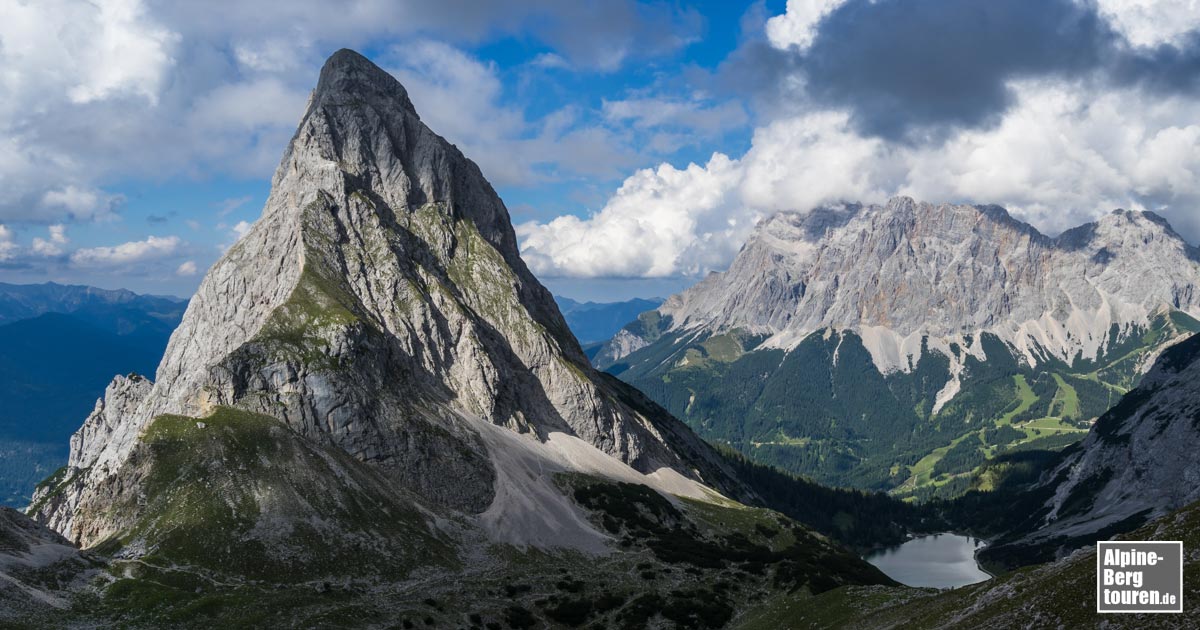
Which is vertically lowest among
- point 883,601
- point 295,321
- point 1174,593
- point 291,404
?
point 883,601

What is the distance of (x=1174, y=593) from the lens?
53.0m

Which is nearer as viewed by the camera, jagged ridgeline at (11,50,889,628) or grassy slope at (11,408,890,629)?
grassy slope at (11,408,890,629)

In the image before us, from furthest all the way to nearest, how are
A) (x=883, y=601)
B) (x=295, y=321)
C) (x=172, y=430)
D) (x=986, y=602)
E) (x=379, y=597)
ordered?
(x=295, y=321)
(x=172, y=430)
(x=379, y=597)
(x=883, y=601)
(x=986, y=602)

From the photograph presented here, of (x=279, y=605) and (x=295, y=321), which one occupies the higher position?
(x=295, y=321)

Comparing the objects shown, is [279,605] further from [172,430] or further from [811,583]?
[811,583]

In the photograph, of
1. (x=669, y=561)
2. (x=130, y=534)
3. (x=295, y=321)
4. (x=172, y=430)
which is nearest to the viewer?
(x=130, y=534)

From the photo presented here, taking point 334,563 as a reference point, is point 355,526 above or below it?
above

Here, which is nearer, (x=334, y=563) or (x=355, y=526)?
(x=334, y=563)

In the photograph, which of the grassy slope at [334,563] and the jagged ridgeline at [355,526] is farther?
the jagged ridgeline at [355,526]

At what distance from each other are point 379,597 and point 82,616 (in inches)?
1517

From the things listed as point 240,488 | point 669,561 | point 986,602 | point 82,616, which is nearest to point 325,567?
point 240,488

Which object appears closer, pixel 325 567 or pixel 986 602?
pixel 986 602

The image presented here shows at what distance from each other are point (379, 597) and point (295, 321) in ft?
285

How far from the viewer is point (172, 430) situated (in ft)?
504
